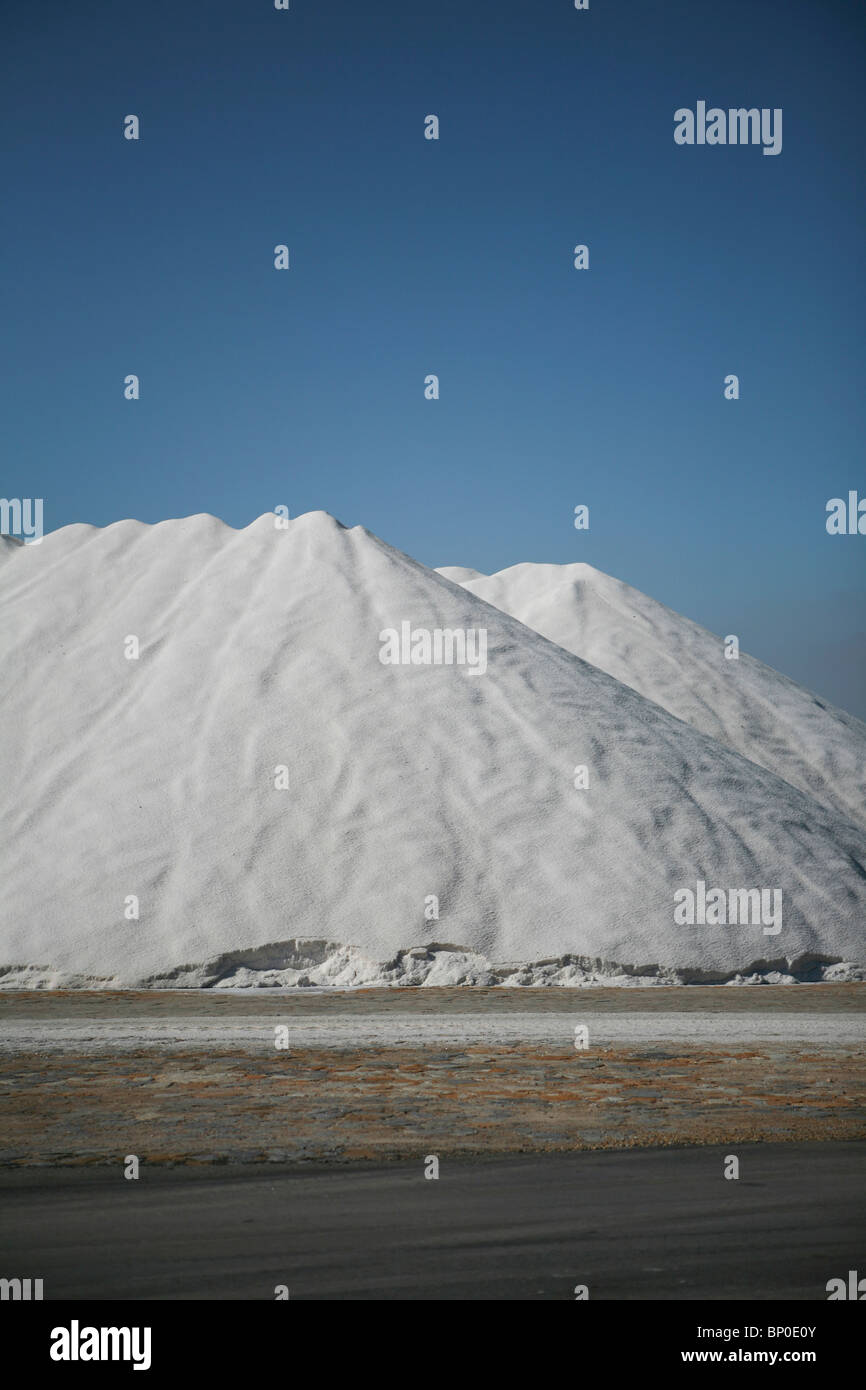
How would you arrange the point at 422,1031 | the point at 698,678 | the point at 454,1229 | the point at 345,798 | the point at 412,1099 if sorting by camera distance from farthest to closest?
the point at 698,678, the point at 345,798, the point at 422,1031, the point at 412,1099, the point at 454,1229

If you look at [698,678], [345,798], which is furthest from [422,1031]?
[698,678]

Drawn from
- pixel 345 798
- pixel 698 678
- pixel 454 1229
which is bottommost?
pixel 454 1229

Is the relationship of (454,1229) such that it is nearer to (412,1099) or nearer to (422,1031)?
(412,1099)

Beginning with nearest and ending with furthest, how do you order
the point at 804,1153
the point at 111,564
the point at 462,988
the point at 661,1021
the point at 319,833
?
the point at 804,1153, the point at 661,1021, the point at 462,988, the point at 319,833, the point at 111,564

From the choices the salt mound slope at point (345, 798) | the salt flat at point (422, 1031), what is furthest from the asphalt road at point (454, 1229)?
the salt mound slope at point (345, 798)
